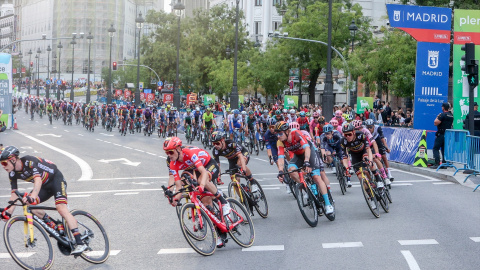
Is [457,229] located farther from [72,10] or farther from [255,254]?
[72,10]

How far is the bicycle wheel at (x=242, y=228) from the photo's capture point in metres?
9.75

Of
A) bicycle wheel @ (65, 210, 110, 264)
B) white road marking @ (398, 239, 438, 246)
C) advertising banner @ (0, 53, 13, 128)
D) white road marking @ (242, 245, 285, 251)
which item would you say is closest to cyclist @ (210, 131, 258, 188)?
white road marking @ (242, 245, 285, 251)

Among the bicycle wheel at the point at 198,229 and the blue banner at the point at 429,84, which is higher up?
the blue banner at the point at 429,84

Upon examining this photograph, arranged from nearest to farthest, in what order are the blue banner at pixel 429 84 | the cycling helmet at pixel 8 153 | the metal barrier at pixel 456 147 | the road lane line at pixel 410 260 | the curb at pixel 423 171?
the cycling helmet at pixel 8 153 → the road lane line at pixel 410 260 → the curb at pixel 423 171 → the metal barrier at pixel 456 147 → the blue banner at pixel 429 84

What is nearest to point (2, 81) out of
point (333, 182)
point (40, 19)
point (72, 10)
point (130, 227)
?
point (333, 182)

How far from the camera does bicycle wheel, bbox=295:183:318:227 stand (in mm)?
11375

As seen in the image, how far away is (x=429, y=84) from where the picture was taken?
23.5m

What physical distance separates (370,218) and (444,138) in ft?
28.6

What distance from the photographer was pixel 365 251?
9414 mm

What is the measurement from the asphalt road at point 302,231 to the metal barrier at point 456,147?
1.12 metres

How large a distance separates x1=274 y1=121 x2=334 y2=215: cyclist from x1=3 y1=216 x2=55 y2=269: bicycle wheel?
4.34 meters

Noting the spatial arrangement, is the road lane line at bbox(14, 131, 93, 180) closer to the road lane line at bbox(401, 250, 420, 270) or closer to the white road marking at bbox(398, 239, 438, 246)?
the white road marking at bbox(398, 239, 438, 246)

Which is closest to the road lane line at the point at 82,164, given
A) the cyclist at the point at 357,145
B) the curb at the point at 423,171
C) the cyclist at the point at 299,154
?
the cyclist at the point at 357,145

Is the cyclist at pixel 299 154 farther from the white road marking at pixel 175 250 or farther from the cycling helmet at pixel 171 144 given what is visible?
the cycling helmet at pixel 171 144
